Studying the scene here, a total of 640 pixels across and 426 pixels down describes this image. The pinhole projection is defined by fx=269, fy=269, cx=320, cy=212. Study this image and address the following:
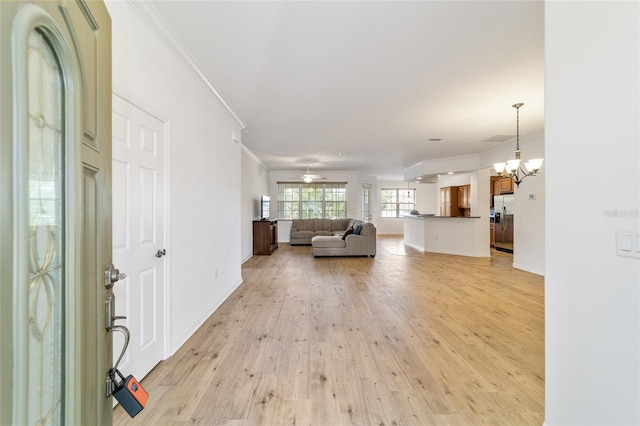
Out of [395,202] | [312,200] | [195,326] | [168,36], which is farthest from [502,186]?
[168,36]

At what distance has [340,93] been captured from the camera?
3.19 m

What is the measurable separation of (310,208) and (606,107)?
871 centimetres

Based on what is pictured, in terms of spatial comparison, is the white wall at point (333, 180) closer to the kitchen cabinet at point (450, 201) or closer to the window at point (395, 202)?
the kitchen cabinet at point (450, 201)

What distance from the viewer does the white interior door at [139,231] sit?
170 cm

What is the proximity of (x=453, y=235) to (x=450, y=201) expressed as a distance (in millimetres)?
1669

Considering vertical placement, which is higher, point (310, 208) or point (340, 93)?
point (340, 93)

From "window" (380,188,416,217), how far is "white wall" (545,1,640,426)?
458 inches

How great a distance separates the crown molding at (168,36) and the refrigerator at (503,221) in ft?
26.0

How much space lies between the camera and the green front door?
48 cm

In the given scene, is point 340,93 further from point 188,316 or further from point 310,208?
point 310,208

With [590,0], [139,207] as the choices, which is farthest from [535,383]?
[139,207]

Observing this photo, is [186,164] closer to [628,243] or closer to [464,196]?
[628,243]

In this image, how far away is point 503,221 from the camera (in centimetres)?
779

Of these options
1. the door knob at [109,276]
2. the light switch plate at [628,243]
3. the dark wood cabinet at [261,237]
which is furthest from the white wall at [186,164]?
the dark wood cabinet at [261,237]
